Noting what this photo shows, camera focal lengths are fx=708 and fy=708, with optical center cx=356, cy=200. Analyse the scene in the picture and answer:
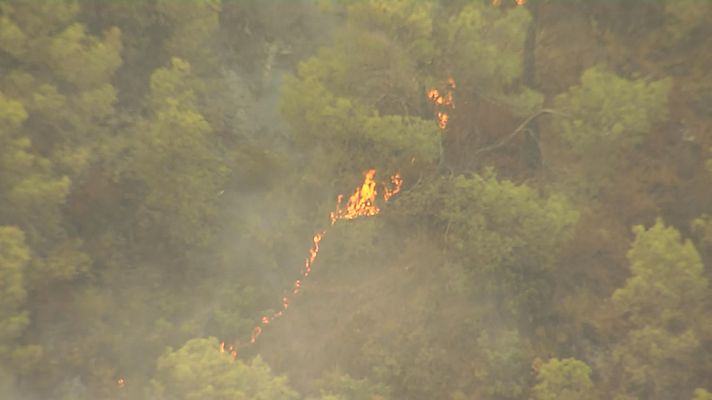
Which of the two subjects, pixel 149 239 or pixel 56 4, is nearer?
pixel 56 4

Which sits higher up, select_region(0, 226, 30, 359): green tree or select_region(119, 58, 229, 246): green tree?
select_region(119, 58, 229, 246): green tree

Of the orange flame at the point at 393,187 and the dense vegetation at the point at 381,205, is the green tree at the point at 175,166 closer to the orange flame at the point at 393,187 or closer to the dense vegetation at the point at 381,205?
the dense vegetation at the point at 381,205

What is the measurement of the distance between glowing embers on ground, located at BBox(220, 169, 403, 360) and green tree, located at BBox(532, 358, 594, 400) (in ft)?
7.49

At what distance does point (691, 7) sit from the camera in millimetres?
6535

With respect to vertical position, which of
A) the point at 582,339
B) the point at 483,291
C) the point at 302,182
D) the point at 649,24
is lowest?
the point at 582,339

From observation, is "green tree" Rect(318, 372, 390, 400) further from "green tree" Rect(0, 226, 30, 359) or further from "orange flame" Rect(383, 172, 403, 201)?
"green tree" Rect(0, 226, 30, 359)

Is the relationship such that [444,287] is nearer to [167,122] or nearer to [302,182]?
[302,182]

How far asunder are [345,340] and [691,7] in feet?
14.9

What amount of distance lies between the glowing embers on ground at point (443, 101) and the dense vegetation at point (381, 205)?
0.22 feet

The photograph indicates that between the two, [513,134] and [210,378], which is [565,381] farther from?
[210,378]

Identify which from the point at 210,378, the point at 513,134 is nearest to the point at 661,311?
the point at 513,134

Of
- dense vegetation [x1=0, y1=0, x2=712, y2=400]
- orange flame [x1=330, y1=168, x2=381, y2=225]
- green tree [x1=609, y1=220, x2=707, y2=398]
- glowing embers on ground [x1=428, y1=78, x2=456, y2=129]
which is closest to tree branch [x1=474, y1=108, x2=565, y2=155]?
dense vegetation [x1=0, y1=0, x2=712, y2=400]

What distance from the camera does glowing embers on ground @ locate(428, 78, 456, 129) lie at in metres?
7.18

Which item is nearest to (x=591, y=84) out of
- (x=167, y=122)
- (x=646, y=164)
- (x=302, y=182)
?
(x=646, y=164)
